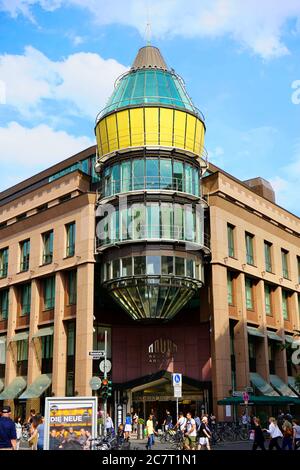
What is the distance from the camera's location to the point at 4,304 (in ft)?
166

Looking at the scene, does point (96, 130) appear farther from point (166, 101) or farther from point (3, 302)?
point (3, 302)

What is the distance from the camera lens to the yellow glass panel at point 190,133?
42625 millimetres

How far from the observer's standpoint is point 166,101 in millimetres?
42469

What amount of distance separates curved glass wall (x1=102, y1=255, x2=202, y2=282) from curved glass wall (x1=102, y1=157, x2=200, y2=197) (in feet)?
15.9

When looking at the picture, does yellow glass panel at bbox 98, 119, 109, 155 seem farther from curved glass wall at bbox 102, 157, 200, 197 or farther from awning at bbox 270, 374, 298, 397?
awning at bbox 270, 374, 298, 397

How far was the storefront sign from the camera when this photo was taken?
1791 centimetres

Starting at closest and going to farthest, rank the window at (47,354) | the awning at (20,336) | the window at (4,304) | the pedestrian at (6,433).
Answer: the pedestrian at (6,433) → the window at (47,354) → the awning at (20,336) → the window at (4,304)

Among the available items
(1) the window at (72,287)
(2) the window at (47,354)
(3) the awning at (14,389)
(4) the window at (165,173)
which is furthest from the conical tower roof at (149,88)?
(3) the awning at (14,389)

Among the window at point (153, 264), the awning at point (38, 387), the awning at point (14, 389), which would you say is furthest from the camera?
the awning at point (14, 389)

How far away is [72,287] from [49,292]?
2.97 metres

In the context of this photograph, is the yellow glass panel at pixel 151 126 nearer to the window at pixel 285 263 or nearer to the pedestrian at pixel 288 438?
the window at pixel 285 263

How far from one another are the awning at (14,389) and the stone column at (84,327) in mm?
7113

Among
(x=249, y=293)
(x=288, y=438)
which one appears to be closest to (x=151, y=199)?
(x=249, y=293)

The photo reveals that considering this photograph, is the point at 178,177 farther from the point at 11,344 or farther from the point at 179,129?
the point at 11,344
